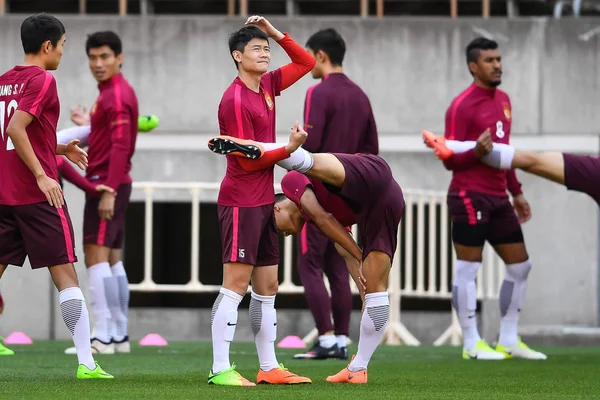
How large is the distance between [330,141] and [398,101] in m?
4.18

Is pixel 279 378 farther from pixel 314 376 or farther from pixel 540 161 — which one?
pixel 540 161

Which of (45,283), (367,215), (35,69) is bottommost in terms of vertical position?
(45,283)

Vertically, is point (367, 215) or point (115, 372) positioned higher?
point (367, 215)

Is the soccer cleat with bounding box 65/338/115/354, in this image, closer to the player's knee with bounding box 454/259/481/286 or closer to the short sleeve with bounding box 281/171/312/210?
the player's knee with bounding box 454/259/481/286

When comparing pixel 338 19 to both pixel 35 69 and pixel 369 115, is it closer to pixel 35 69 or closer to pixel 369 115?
pixel 369 115

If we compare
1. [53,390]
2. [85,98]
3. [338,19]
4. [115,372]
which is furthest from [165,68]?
[53,390]

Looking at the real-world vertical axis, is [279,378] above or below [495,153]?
below

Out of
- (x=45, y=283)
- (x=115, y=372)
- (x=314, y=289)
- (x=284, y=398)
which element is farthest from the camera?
(x=45, y=283)

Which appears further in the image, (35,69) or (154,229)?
(154,229)

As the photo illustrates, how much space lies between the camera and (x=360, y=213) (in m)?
7.32

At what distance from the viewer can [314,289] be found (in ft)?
31.9

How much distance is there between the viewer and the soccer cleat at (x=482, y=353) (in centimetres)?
1002

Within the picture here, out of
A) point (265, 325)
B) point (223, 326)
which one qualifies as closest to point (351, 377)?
point (265, 325)

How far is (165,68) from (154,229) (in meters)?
2.03
